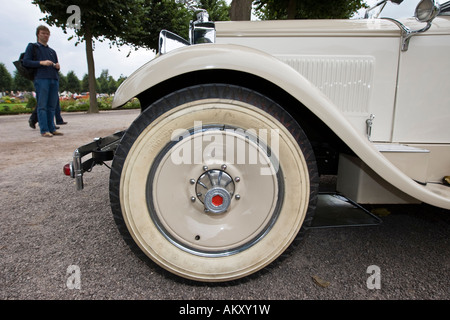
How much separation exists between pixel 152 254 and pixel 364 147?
1.08 metres

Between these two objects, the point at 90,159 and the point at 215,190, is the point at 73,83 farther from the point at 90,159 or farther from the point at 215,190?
the point at 215,190

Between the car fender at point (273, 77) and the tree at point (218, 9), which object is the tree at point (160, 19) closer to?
the tree at point (218, 9)

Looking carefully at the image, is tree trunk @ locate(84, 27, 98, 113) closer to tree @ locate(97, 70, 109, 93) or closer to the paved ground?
the paved ground

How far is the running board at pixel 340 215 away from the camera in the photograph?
1672mm

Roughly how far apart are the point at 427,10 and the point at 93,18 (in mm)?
13799

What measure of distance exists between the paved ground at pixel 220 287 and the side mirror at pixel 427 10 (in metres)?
1.30

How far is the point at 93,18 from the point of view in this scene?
1199 centimetres

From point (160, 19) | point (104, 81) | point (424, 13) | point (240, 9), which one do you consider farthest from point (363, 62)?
point (104, 81)

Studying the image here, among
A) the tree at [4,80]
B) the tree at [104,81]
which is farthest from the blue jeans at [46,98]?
the tree at [104,81]

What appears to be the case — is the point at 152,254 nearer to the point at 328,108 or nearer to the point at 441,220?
the point at 328,108

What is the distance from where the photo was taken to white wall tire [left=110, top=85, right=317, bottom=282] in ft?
4.08

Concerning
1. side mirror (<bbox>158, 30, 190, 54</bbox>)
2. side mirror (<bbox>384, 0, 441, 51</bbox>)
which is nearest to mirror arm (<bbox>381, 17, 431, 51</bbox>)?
side mirror (<bbox>384, 0, 441, 51</bbox>)

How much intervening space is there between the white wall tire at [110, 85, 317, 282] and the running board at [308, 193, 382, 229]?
0.48 meters

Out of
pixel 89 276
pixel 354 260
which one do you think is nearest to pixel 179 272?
pixel 89 276
